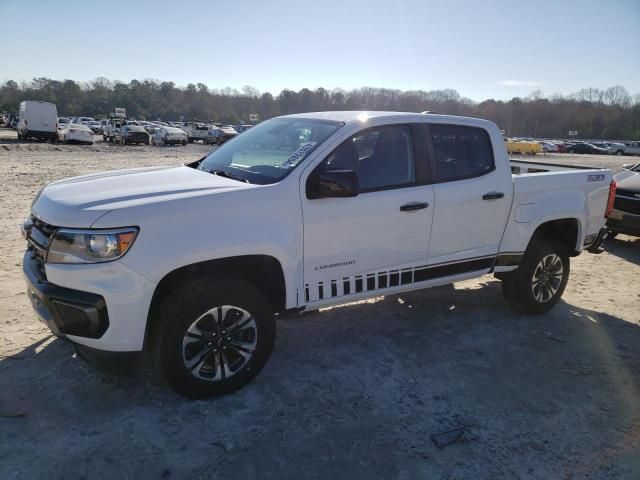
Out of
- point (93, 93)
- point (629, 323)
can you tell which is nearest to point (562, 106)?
point (93, 93)

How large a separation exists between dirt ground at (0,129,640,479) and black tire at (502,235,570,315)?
0.19 m

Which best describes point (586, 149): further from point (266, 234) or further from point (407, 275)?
point (266, 234)

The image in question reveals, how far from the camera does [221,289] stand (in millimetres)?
3082

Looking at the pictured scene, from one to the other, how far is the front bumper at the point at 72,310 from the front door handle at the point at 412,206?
224 cm

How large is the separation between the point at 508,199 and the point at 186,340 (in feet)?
10.2

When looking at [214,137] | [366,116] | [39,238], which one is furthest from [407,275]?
[214,137]

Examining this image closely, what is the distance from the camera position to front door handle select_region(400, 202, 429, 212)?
3751mm

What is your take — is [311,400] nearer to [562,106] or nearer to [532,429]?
[532,429]

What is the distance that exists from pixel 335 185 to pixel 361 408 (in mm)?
1536

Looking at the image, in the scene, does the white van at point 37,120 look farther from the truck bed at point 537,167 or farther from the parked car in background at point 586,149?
the parked car in background at point 586,149

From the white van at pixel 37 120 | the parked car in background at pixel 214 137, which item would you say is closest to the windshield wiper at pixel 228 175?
the white van at pixel 37 120

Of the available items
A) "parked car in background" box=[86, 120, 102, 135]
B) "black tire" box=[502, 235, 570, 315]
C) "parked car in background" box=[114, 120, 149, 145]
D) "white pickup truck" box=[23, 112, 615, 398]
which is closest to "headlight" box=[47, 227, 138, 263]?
"white pickup truck" box=[23, 112, 615, 398]

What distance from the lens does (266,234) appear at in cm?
316

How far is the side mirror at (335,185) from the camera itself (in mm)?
3246
